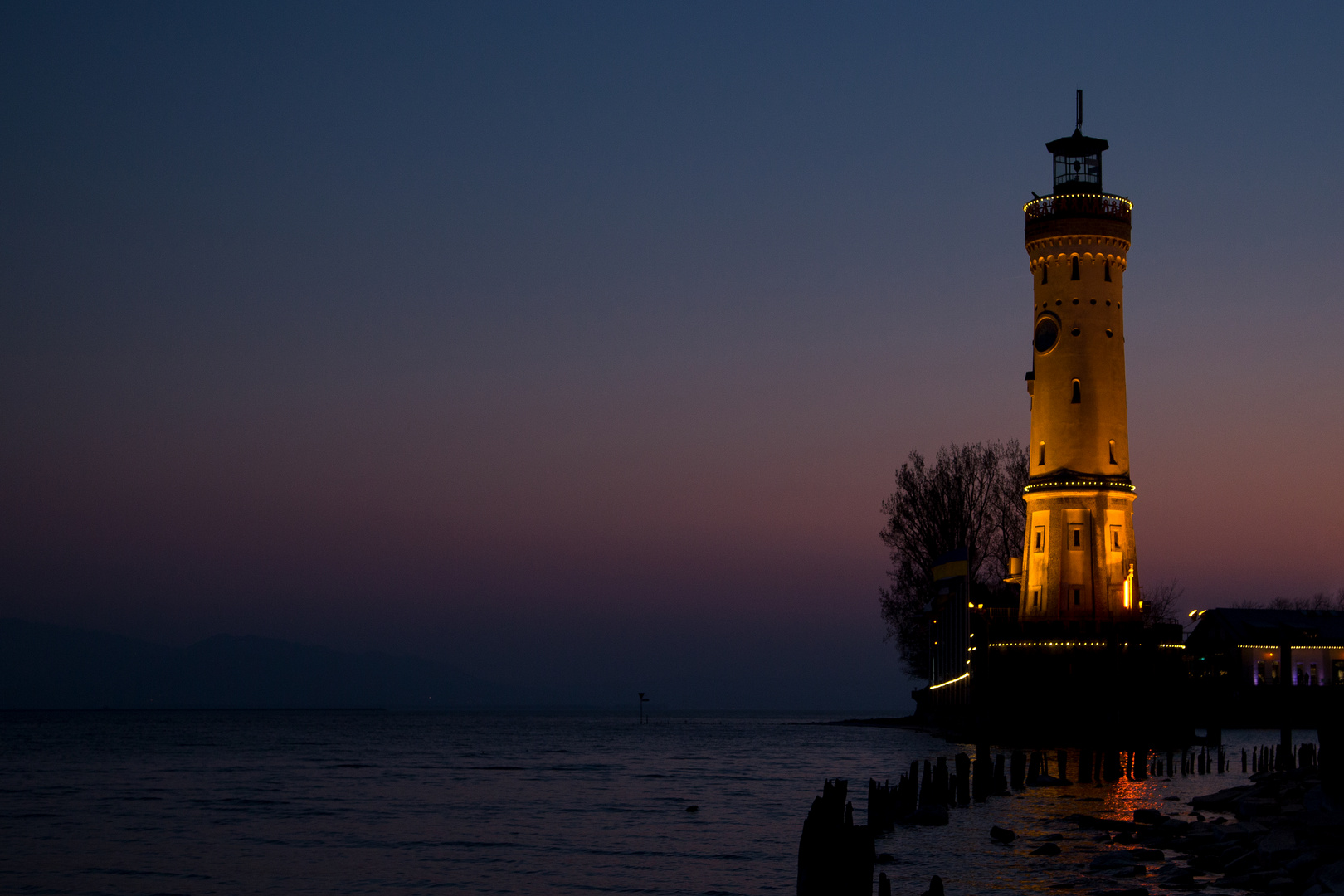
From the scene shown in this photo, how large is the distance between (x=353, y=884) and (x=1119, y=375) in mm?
47555

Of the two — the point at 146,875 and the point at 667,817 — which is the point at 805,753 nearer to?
the point at 667,817

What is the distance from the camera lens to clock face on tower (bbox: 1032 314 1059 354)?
65.3 m

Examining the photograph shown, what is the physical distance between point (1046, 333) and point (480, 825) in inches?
1544

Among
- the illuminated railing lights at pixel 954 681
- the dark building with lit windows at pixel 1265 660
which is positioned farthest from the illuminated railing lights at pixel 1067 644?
the dark building with lit windows at pixel 1265 660

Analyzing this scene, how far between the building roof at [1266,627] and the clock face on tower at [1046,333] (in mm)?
35511

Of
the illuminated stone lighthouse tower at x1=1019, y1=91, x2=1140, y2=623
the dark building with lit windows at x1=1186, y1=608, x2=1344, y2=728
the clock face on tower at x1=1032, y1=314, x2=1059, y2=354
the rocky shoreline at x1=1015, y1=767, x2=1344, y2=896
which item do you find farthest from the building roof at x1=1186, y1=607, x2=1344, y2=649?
the rocky shoreline at x1=1015, y1=767, x2=1344, y2=896

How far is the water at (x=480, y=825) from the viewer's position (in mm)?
27422

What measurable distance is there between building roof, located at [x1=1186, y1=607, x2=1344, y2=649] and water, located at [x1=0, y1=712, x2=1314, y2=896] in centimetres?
3274

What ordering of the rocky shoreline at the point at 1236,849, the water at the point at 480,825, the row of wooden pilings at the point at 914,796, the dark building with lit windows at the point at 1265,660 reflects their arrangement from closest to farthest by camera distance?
the row of wooden pilings at the point at 914,796
the rocky shoreline at the point at 1236,849
the water at the point at 480,825
the dark building with lit windows at the point at 1265,660

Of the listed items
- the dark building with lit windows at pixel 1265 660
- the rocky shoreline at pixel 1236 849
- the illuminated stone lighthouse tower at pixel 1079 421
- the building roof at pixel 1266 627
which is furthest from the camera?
the building roof at pixel 1266 627

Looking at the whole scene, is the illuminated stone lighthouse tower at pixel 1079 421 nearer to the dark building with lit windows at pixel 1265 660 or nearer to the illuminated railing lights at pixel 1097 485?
the illuminated railing lights at pixel 1097 485

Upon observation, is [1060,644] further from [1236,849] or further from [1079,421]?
[1236,849]

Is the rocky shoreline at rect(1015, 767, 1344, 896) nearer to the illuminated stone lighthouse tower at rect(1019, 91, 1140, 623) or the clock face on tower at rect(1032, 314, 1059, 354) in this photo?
the illuminated stone lighthouse tower at rect(1019, 91, 1140, 623)

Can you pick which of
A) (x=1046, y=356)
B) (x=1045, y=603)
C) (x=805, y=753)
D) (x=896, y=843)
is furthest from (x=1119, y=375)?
(x=896, y=843)
